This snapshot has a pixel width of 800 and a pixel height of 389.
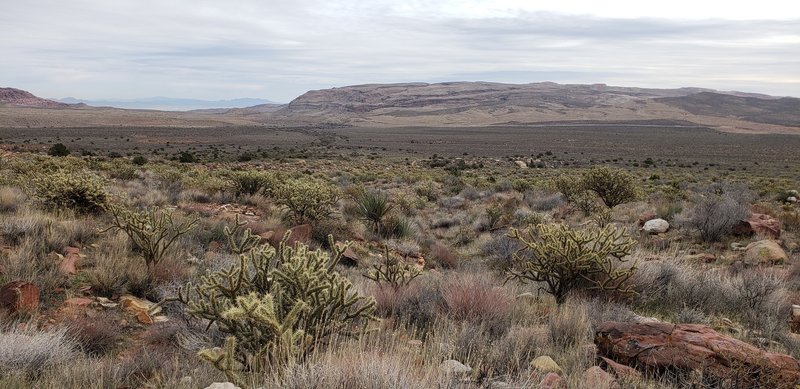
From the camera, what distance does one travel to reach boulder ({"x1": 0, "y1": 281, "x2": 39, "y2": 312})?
4.43 m

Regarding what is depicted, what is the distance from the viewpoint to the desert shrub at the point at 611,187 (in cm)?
1464

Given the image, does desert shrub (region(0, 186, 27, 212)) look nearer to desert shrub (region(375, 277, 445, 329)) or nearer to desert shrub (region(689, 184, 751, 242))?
desert shrub (region(375, 277, 445, 329))

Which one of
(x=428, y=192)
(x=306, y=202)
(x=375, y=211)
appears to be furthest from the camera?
(x=428, y=192)

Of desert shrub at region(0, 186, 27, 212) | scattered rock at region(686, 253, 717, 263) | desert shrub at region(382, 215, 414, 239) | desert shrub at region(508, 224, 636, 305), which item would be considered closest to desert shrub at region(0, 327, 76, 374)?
desert shrub at region(508, 224, 636, 305)

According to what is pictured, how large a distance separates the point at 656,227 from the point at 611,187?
3697 mm

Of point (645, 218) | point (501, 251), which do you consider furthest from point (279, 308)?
point (645, 218)

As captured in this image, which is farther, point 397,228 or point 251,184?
point 251,184

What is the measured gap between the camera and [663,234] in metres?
10.9

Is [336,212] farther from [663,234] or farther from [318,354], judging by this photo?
[318,354]

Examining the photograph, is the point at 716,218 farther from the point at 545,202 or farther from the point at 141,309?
the point at 141,309

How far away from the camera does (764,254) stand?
27.5ft

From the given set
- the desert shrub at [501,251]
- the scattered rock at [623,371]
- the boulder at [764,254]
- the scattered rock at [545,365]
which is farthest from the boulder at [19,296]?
the boulder at [764,254]

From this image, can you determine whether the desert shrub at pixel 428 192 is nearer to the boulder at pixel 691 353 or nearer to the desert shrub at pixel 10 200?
the desert shrub at pixel 10 200

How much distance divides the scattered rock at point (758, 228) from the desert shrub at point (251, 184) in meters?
10.8
